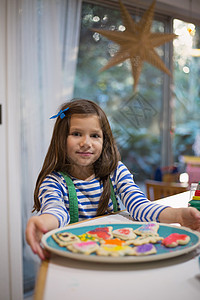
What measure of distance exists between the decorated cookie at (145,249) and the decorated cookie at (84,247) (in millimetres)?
67

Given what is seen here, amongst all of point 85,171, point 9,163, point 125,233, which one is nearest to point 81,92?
point 9,163

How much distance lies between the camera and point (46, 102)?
2293 millimetres

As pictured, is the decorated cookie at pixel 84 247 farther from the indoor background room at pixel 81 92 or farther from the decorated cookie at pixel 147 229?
the indoor background room at pixel 81 92

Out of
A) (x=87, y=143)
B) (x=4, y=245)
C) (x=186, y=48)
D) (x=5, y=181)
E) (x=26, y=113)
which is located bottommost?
(x=4, y=245)

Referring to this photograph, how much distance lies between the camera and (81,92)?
2986mm

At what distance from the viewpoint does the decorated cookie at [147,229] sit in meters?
0.67

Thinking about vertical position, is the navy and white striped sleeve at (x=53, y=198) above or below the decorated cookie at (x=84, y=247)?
above

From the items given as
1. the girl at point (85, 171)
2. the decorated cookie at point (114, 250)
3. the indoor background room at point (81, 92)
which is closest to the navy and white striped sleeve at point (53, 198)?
the girl at point (85, 171)

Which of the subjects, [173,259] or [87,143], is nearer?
[173,259]

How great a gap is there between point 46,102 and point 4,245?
36.6 inches

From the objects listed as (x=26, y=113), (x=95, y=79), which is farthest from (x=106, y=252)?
(x=95, y=79)

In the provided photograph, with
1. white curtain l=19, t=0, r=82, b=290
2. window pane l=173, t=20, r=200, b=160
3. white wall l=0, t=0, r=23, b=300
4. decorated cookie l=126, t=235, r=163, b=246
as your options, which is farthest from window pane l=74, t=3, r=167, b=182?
decorated cookie l=126, t=235, r=163, b=246

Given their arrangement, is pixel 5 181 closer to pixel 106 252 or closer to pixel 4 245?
pixel 4 245

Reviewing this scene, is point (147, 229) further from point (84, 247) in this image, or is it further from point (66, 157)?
point (66, 157)
